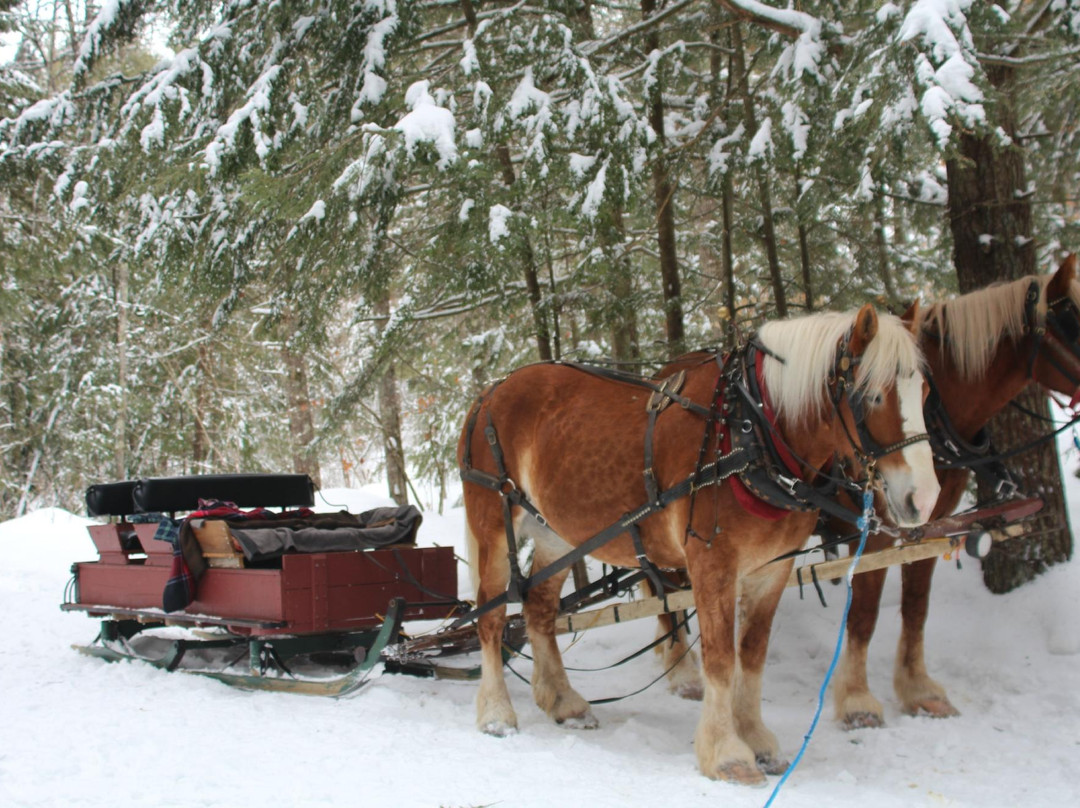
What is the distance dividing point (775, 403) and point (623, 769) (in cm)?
171

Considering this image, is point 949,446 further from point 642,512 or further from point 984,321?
point 642,512

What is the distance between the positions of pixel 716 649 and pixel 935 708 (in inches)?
67.3

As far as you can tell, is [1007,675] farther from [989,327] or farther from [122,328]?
[122,328]

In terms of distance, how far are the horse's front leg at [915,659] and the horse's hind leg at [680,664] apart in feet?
3.92

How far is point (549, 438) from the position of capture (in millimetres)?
4531

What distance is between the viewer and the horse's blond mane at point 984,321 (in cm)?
410

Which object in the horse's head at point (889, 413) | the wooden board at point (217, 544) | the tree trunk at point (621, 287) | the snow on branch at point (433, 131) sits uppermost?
the snow on branch at point (433, 131)

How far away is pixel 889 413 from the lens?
10.3 ft

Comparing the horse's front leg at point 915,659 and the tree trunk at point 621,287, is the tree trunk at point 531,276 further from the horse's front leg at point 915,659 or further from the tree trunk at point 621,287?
the horse's front leg at point 915,659

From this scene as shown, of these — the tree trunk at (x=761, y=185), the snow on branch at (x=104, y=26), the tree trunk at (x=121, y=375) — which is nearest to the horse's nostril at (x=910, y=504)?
the tree trunk at (x=761, y=185)

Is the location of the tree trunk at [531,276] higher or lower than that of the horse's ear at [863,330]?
higher

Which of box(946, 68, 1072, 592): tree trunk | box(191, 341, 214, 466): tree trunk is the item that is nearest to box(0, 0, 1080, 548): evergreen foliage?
box(946, 68, 1072, 592): tree trunk

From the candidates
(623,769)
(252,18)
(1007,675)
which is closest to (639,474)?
(623,769)

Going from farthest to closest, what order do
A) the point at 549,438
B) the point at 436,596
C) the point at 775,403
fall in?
the point at 436,596, the point at 549,438, the point at 775,403
